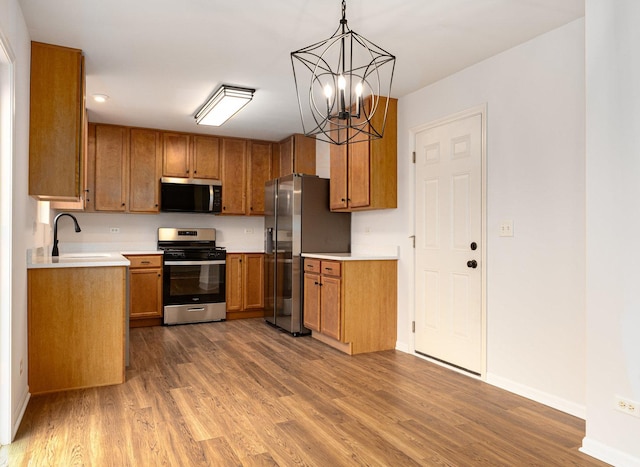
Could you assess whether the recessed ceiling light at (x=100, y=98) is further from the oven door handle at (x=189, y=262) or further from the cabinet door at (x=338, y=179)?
the cabinet door at (x=338, y=179)

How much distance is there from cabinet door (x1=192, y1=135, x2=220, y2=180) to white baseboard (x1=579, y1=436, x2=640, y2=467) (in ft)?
16.3

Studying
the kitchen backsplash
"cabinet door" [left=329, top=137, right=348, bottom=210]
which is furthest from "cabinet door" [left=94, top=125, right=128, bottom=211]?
"cabinet door" [left=329, top=137, right=348, bottom=210]

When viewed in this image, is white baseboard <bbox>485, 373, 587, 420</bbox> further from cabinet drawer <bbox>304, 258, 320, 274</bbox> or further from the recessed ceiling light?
the recessed ceiling light

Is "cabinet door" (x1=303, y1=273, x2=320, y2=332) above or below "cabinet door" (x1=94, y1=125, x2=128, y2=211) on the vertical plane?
below

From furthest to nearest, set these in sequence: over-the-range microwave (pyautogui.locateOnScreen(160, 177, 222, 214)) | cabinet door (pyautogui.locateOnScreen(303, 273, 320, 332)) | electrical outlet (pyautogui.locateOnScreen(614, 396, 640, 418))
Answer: over-the-range microwave (pyautogui.locateOnScreen(160, 177, 222, 214)) → cabinet door (pyautogui.locateOnScreen(303, 273, 320, 332)) → electrical outlet (pyautogui.locateOnScreen(614, 396, 640, 418))

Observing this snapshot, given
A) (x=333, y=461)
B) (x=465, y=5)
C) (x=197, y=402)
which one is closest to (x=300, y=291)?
(x=197, y=402)

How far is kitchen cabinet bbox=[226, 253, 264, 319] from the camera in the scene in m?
5.95

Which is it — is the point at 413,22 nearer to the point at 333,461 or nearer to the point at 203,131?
the point at 333,461

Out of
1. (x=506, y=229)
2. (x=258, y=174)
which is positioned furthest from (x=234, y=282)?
(x=506, y=229)

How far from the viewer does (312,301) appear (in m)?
4.76

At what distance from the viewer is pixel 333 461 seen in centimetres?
221

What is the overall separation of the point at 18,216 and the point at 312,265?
2.74 m

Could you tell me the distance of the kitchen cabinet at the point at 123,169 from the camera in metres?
5.46

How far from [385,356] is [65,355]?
8.41ft
